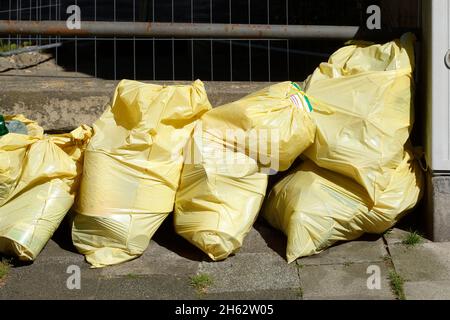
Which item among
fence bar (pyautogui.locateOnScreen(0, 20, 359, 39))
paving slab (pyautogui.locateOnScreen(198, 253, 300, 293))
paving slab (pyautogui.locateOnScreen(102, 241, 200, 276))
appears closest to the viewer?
paving slab (pyautogui.locateOnScreen(198, 253, 300, 293))

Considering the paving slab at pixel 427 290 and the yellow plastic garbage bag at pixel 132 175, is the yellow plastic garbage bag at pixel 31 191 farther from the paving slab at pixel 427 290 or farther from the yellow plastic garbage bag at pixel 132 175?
the paving slab at pixel 427 290

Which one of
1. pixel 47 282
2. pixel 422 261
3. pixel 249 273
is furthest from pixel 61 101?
pixel 422 261

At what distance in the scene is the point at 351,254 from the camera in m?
3.93

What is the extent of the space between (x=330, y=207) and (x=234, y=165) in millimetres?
578

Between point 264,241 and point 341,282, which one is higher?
point 264,241

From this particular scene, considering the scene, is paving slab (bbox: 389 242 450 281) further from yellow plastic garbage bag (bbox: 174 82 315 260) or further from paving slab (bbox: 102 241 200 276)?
paving slab (bbox: 102 241 200 276)

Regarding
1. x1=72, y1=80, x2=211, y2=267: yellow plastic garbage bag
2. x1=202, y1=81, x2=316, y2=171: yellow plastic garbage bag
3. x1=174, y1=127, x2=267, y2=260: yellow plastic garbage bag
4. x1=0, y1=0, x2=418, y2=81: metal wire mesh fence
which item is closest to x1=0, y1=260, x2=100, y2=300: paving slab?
x1=72, y1=80, x2=211, y2=267: yellow plastic garbage bag

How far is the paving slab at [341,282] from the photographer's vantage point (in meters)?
3.52

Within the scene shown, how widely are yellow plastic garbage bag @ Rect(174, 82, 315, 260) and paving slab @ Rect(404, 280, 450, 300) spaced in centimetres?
91

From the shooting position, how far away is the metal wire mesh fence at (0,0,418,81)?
21.2ft

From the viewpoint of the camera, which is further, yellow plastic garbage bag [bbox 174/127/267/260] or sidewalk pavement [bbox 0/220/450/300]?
yellow plastic garbage bag [bbox 174/127/267/260]

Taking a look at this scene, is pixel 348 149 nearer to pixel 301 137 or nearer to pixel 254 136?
pixel 301 137

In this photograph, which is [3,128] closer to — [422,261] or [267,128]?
[267,128]

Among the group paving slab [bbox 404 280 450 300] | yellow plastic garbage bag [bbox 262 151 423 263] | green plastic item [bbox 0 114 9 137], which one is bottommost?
paving slab [bbox 404 280 450 300]
